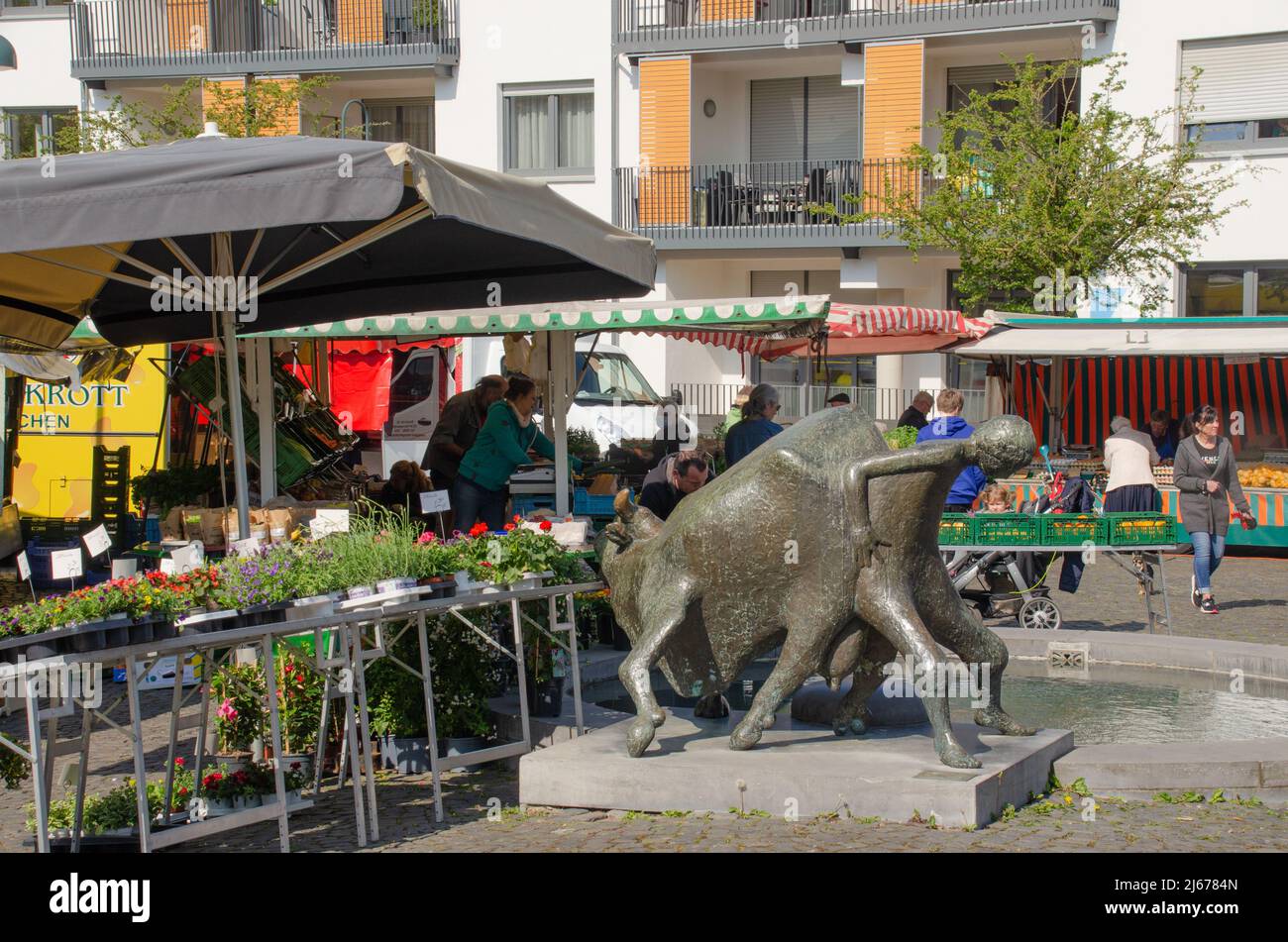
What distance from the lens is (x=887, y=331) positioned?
17594 millimetres

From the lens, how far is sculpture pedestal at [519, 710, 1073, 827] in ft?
19.9

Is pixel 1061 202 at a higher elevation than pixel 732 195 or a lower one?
lower

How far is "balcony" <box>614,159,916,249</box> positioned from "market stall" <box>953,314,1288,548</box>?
6531 mm

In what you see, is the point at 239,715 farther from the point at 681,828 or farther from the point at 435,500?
the point at 435,500

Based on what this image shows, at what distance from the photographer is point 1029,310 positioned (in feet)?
77.2

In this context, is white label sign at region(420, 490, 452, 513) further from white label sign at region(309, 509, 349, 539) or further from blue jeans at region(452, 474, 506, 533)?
white label sign at region(309, 509, 349, 539)

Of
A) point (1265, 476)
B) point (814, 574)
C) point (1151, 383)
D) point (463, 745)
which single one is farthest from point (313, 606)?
point (1151, 383)

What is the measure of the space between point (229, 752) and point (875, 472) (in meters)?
3.84

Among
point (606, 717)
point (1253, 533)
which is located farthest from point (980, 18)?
point (606, 717)

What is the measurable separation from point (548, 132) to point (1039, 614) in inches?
806

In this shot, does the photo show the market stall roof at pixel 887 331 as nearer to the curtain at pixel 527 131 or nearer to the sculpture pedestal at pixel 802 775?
the sculpture pedestal at pixel 802 775

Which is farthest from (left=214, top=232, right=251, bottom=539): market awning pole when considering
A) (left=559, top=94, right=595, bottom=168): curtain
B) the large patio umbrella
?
(left=559, top=94, right=595, bottom=168): curtain

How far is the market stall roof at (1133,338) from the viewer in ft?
60.6

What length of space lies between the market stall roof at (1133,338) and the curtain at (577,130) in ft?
39.5
